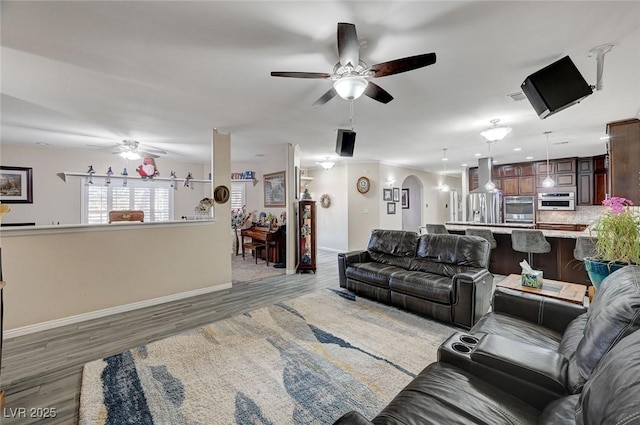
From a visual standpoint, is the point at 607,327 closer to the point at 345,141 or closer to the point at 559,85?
the point at 559,85

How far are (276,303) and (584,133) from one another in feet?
19.1

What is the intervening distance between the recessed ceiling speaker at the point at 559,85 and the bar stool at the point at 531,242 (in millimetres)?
2523

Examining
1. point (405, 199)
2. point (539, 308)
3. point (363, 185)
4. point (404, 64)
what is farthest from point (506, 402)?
point (405, 199)

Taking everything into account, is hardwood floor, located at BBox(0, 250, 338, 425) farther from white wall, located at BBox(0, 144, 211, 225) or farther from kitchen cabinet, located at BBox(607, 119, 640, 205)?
kitchen cabinet, located at BBox(607, 119, 640, 205)

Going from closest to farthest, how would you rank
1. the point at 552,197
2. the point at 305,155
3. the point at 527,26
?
1. the point at 527,26
2. the point at 305,155
3. the point at 552,197

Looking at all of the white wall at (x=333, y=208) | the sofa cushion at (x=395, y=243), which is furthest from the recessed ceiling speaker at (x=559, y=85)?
the white wall at (x=333, y=208)

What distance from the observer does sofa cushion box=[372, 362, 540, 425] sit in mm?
1078

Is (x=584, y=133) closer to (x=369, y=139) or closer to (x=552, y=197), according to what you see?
(x=552, y=197)

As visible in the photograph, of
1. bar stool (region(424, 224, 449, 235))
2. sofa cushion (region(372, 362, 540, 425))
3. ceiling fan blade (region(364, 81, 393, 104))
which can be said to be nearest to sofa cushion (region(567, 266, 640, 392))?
sofa cushion (region(372, 362, 540, 425))

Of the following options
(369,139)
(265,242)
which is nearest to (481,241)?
(369,139)

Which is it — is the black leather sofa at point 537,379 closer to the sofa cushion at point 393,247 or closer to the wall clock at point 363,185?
the sofa cushion at point 393,247

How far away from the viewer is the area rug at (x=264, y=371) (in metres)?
1.69

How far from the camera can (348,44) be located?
5.77 feet

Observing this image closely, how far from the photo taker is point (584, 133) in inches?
179
